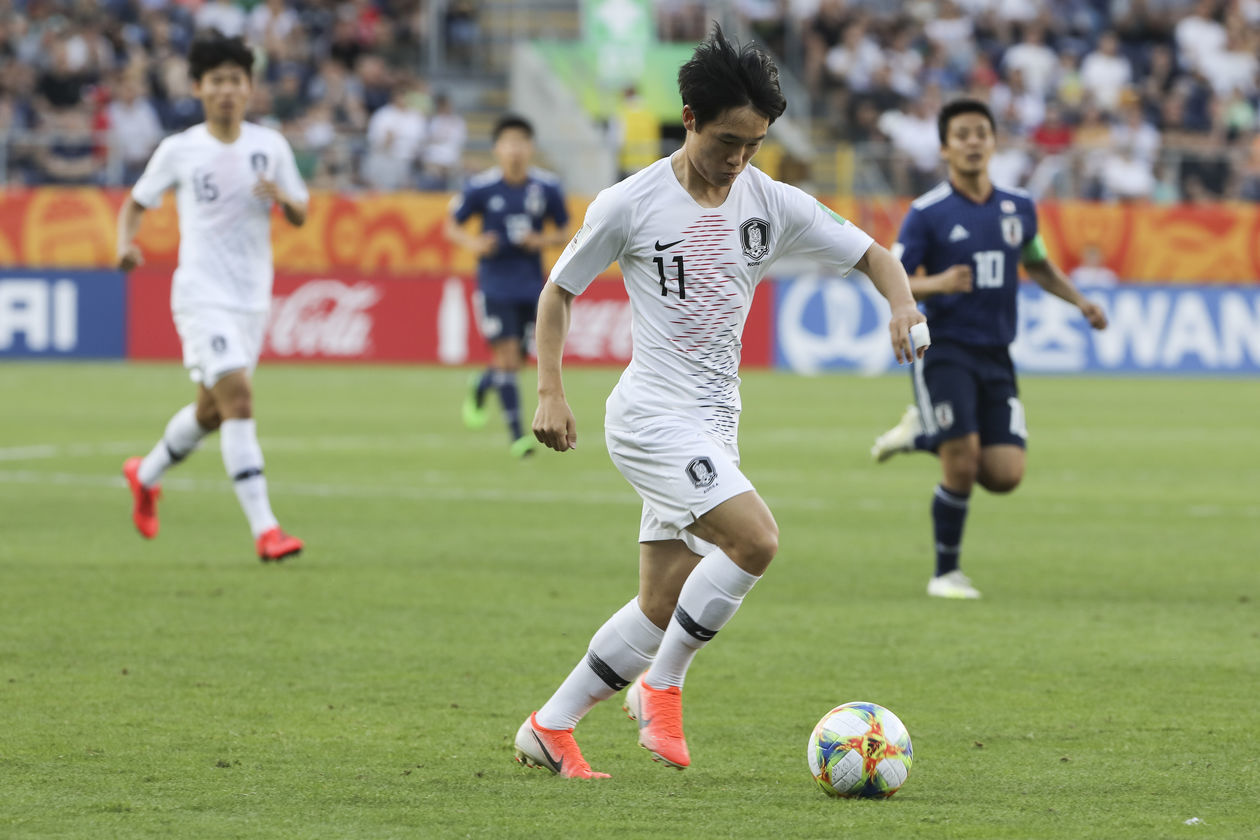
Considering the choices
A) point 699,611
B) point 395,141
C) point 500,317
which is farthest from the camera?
point 395,141

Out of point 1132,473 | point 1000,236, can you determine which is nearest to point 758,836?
point 1000,236

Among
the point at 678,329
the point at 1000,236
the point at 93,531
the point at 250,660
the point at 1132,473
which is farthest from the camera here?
the point at 1132,473

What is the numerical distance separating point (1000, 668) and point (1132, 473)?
310 inches

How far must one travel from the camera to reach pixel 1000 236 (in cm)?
916

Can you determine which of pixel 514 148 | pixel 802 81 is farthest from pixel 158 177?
pixel 802 81

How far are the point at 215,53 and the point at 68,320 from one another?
16875mm

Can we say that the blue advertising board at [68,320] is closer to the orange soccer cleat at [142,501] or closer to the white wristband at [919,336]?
the orange soccer cleat at [142,501]

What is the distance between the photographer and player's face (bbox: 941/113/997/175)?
8984 millimetres

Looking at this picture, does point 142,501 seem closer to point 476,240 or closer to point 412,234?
point 476,240

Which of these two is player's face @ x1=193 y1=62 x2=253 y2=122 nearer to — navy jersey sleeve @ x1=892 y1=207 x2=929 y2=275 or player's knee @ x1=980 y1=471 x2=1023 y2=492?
navy jersey sleeve @ x1=892 y1=207 x2=929 y2=275

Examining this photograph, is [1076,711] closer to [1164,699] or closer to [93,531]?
[1164,699]

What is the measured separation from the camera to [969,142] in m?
9.01

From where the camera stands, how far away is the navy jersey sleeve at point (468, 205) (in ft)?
52.5

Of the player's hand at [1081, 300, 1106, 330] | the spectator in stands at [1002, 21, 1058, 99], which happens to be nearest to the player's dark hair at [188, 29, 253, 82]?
the player's hand at [1081, 300, 1106, 330]
